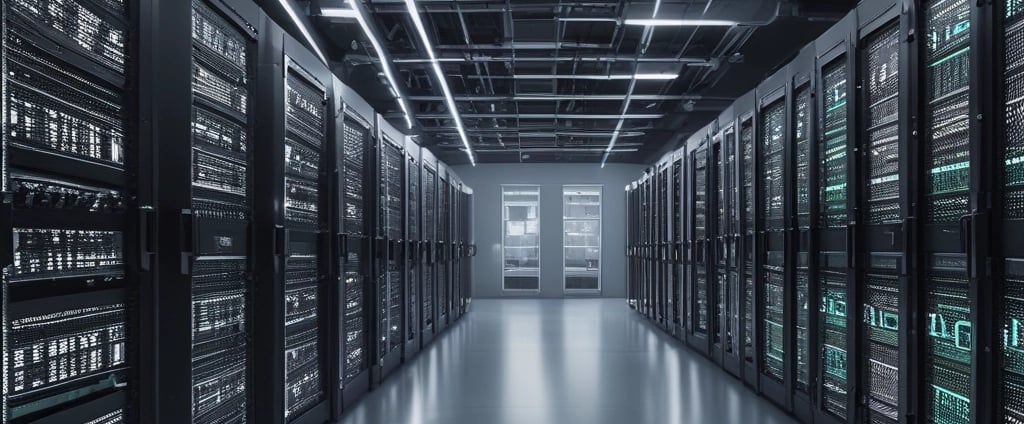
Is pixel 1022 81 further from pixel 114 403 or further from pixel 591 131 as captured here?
pixel 591 131

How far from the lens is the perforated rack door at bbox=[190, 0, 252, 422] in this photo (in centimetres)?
246

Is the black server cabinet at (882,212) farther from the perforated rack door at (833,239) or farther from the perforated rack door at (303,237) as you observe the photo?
the perforated rack door at (303,237)

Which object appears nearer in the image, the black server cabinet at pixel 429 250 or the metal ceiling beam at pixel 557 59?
the metal ceiling beam at pixel 557 59

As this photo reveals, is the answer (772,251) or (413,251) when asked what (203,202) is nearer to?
(772,251)

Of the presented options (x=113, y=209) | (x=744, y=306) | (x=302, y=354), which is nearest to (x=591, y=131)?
(x=744, y=306)

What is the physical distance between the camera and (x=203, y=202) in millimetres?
2514

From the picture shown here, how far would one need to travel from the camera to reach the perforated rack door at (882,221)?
3.15m

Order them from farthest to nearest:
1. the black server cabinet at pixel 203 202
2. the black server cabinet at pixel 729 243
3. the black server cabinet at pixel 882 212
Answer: the black server cabinet at pixel 729 243, the black server cabinet at pixel 882 212, the black server cabinet at pixel 203 202

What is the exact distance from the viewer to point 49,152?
1.65 metres

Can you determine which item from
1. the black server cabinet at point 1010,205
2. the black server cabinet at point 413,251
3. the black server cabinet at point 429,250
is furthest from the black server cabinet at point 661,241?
the black server cabinet at point 1010,205

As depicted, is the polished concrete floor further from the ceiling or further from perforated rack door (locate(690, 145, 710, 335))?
the ceiling

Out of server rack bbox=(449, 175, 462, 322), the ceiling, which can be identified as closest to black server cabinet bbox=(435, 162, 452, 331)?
server rack bbox=(449, 175, 462, 322)

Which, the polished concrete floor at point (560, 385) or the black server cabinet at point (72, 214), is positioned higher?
the black server cabinet at point (72, 214)

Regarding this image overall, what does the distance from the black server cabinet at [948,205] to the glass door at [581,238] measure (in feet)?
46.3
